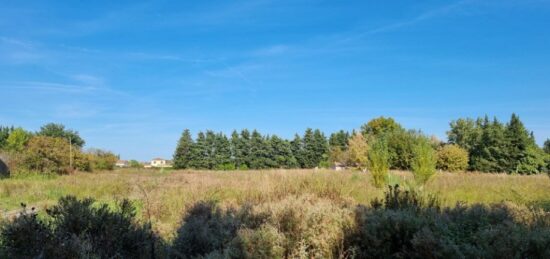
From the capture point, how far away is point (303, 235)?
4.89 metres

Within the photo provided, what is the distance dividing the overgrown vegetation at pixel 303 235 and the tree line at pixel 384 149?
372 inches

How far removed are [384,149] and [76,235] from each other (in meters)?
12.2

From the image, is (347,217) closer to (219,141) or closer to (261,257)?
(261,257)

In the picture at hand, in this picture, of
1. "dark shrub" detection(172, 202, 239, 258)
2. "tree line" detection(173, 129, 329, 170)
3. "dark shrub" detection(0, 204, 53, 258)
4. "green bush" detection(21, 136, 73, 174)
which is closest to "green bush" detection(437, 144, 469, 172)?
"tree line" detection(173, 129, 329, 170)

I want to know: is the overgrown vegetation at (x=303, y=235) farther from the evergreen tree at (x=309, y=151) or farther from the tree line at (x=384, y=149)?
the evergreen tree at (x=309, y=151)

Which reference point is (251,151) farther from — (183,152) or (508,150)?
(508,150)

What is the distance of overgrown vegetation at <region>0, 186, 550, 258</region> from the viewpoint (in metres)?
3.46

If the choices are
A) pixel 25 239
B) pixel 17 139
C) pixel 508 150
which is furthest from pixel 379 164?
pixel 17 139

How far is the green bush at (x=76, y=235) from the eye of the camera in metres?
3.40

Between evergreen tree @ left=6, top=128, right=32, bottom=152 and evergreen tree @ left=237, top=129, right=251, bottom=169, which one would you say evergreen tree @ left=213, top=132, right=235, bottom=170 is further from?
evergreen tree @ left=6, top=128, right=32, bottom=152

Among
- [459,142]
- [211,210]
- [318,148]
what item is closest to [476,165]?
[459,142]

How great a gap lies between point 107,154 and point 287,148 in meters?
29.8

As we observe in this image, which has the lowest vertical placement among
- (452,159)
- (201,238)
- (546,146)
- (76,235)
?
(201,238)

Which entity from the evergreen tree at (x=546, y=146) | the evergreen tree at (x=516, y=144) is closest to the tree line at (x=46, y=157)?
the evergreen tree at (x=516, y=144)
